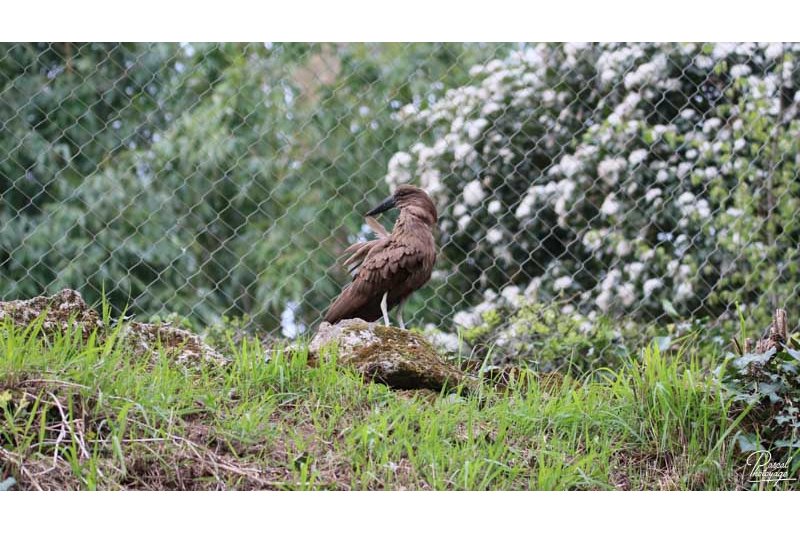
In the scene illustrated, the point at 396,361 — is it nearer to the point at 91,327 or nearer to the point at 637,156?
the point at 91,327

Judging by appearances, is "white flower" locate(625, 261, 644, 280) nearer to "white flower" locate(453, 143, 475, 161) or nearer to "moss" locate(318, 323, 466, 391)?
"white flower" locate(453, 143, 475, 161)

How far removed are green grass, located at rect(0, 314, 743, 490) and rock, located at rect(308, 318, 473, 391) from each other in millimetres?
57

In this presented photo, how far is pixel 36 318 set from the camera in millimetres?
2609

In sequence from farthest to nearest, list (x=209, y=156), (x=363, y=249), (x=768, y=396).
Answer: (x=209, y=156) < (x=363, y=249) < (x=768, y=396)

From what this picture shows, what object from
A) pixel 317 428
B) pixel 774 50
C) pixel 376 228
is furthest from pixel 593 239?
pixel 317 428

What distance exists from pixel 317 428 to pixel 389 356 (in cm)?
36

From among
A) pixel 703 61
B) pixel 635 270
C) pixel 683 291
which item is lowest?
pixel 683 291

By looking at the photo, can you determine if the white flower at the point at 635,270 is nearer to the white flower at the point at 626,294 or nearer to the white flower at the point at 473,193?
the white flower at the point at 626,294

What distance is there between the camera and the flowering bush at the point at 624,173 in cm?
445

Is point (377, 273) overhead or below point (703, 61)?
below

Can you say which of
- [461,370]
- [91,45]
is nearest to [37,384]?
[461,370]

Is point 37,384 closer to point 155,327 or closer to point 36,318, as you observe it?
point 36,318

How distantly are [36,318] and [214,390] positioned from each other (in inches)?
19.0

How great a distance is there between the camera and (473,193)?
4.51 metres
